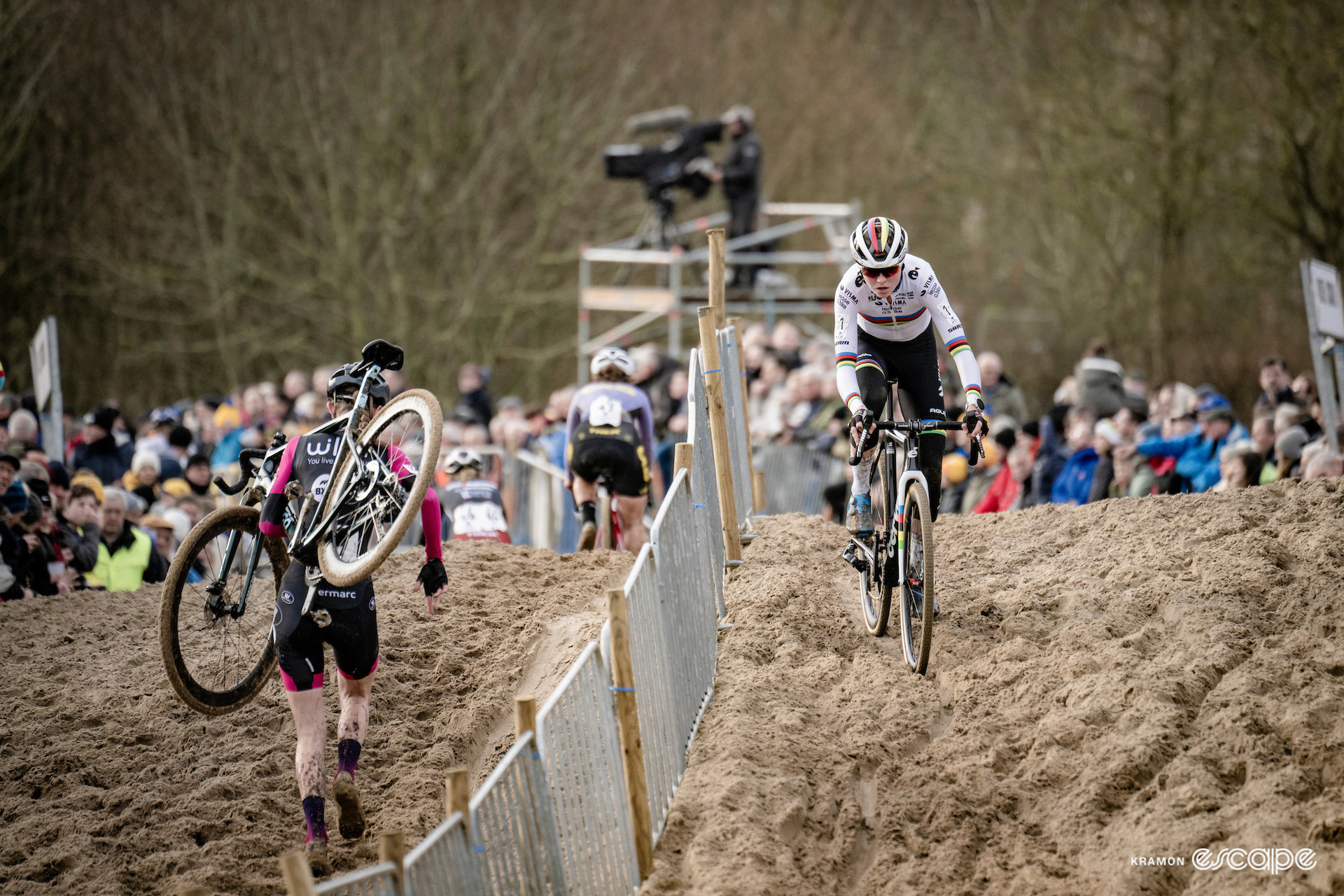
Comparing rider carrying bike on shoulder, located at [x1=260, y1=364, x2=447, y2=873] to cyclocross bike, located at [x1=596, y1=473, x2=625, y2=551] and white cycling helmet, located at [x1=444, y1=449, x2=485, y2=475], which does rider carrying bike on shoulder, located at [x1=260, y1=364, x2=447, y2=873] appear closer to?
cyclocross bike, located at [x1=596, y1=473, x2=625, y2=551]

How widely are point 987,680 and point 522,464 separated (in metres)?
8.34

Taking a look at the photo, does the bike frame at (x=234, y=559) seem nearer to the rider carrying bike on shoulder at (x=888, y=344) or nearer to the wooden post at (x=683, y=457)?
the wooden post at (x=683, y=457)

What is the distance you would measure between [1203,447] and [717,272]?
4839 mm

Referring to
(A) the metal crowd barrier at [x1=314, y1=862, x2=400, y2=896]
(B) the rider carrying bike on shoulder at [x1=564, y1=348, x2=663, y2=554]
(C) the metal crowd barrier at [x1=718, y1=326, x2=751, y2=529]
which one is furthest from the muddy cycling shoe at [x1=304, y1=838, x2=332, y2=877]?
(B) the rider carrying bike on shoulder at [x1=564, y1=348, x2=663, y2=554]

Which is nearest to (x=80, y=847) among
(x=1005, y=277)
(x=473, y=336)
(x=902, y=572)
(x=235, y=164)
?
(x=902, y=572)

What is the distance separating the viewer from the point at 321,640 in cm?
628

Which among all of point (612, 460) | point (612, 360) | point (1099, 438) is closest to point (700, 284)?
point (612, 360)

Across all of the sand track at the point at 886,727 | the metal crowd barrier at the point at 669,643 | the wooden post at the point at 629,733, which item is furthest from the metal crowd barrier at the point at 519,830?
the sand track at the point at 886,727

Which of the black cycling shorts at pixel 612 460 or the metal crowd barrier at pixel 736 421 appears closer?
the metal crowd barrier at pixel 736 421

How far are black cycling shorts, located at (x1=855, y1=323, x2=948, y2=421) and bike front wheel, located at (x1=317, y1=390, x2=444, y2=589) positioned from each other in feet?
8.84

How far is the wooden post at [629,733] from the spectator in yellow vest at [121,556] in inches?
275

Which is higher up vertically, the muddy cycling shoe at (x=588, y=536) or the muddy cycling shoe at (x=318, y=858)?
the muddy cycling shoe at (x=588, y=536)

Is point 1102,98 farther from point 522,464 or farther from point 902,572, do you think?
point 902,572

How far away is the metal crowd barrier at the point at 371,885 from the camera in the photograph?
151 inches
